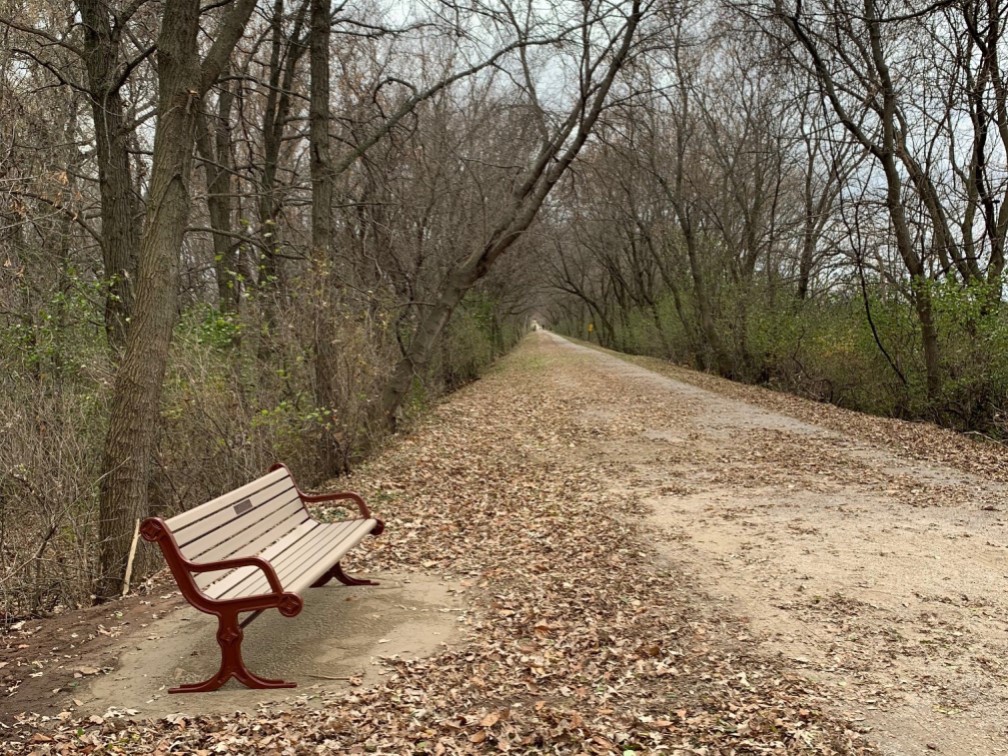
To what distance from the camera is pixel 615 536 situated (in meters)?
6.81

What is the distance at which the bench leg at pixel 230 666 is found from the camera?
4102 millimetres

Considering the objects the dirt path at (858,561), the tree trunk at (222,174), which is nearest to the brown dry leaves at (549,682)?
the dirt path at (858,561)

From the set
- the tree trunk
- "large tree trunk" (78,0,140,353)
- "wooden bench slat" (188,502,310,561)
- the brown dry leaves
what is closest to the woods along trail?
the brown dry leaves

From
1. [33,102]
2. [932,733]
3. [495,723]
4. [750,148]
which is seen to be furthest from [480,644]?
[750,148]

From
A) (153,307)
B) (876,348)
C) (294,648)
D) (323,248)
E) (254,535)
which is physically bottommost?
(294,648)

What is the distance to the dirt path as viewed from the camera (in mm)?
3846

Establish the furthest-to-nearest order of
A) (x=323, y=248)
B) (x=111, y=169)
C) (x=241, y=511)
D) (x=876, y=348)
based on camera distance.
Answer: (x=876, y=348)
(x=323, y=248)
(x=111, y=169)
(x=241, y=511)

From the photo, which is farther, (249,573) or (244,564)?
(249,573)

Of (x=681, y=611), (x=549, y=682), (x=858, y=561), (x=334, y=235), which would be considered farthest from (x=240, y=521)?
(x=334, y=235)

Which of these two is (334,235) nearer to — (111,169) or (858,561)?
(111,169)

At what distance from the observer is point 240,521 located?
16.3ft

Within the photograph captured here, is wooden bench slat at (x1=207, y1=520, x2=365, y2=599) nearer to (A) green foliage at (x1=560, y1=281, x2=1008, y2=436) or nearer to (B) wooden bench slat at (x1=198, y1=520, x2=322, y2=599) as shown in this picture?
(B) wooden bench slat at (x1=198, y1=520, x2=322, y2=599)

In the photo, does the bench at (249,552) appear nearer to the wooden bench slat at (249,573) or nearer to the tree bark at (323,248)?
the wooden bench slat at (249,573)

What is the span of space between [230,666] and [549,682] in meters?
1.66
